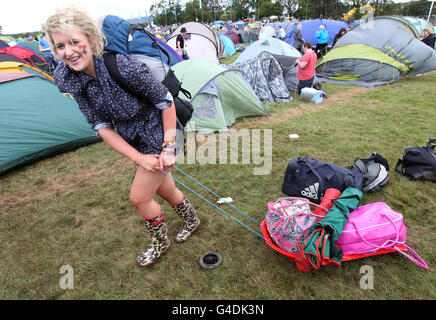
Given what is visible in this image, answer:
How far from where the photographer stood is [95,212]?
10.2 ft

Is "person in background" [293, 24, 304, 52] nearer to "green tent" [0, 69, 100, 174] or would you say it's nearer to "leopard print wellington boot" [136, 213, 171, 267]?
"green tent" [0, 69, 100, 174]

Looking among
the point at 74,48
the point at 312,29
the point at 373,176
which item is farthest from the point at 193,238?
the point at 312,29

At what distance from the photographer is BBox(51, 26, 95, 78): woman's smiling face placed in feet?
4.67

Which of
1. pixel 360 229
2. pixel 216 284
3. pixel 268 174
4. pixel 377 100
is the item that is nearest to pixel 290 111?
pixel 377 100

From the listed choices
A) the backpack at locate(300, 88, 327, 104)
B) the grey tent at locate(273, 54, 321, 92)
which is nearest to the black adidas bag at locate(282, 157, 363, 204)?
the backpack at locate(300, 88, 327, 104)

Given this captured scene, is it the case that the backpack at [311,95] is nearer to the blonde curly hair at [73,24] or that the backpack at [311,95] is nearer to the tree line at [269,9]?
the blonde curly hair at [73,24]

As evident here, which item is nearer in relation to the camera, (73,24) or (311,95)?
(73,24)

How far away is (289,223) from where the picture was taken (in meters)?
2.18

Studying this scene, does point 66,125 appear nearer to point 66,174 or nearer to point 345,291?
point 66,174

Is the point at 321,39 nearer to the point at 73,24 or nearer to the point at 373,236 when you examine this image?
the point at 373,236

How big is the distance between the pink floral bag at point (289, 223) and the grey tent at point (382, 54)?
7516 mm

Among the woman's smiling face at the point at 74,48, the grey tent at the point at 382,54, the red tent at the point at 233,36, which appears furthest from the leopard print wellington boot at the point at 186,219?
the red tent at the point at 233,36

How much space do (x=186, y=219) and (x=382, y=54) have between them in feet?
28.4

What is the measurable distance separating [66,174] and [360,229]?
13.0 feet
